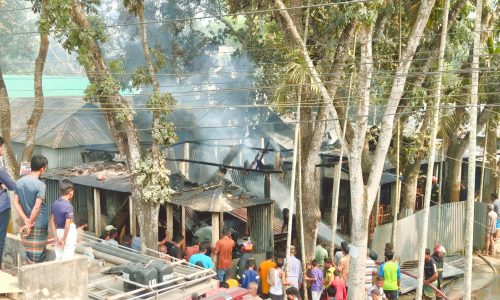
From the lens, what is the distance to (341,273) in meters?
11.7

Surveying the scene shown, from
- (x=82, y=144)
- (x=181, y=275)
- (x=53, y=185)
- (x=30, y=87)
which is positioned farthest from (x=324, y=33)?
(x=30, y=87)

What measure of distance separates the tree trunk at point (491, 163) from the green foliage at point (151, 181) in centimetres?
1122

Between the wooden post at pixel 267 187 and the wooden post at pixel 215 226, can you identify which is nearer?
the wooden post at pixel 215 226

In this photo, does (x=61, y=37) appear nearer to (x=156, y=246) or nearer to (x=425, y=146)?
(x=156, y=246)

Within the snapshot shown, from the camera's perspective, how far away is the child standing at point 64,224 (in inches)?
255

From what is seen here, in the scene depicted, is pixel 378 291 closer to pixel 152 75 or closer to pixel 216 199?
pixel 216 199

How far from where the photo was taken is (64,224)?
657cm

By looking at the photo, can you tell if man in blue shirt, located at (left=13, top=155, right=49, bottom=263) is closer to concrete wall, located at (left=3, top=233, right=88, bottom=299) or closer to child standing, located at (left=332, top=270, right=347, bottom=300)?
concrete wall, located at (left=3, top=233, right=88, bottom=299)

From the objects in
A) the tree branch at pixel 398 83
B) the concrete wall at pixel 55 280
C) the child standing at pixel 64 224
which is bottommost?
the concrete wall at pixel 55 280

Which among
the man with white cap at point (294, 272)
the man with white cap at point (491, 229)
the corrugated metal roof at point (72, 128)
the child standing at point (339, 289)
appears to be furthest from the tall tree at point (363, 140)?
the corrugated metal roof at point (72, 128)

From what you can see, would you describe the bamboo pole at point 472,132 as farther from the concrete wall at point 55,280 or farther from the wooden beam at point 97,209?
the wooden beam at point 97,209

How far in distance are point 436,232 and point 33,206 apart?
1257cm

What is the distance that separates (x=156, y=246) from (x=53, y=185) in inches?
282

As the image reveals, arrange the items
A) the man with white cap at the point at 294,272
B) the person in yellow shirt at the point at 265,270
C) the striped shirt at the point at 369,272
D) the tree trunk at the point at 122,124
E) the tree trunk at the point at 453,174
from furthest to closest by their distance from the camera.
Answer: the tree trunk at the point at 453,174 → the tree trunk at the point at 122,124 → the striped shirt at the point at 369,272 → the man with white cap at the point at 294,272 → the person in yellow shirt at the point at 265,270
